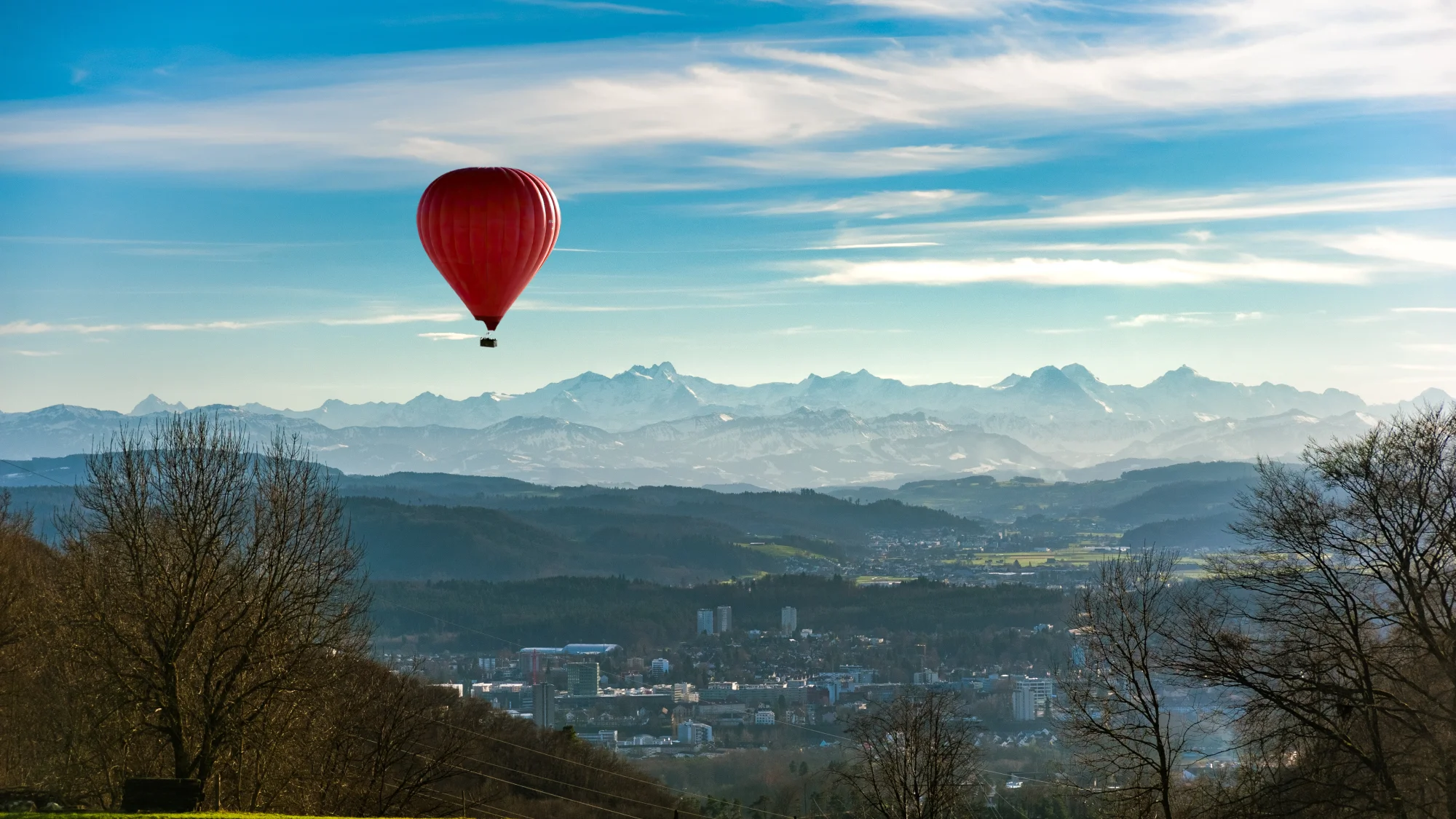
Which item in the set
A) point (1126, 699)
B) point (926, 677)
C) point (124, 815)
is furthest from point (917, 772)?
point (926, 677)

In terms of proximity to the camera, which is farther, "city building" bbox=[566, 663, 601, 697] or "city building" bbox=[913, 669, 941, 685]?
"city building" bbox=[913, 669, 941, 685]

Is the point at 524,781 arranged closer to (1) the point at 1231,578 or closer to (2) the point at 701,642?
(1) the point at 1231,578

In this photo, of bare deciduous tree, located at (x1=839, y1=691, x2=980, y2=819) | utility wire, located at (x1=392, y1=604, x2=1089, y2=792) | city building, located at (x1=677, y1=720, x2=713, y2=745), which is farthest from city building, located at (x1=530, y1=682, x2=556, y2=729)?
bare deciduous tree, located at (x1=839, y1=691, x2=980, y2=819)

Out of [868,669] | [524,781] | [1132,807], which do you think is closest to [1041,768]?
[524,781]

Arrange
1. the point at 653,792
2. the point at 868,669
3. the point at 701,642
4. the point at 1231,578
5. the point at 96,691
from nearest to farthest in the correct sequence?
the point at 1231,578 < the point at 96,691 < the point at 653,792 < the point at 868,669 < the point at 701,642

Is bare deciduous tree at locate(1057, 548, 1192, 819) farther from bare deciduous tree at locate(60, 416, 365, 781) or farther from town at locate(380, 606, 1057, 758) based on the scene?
town at locate(380, 606, 1057, 758)

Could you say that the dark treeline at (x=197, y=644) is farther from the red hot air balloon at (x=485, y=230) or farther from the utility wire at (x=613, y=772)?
the utility wire at (x=613, y=772)

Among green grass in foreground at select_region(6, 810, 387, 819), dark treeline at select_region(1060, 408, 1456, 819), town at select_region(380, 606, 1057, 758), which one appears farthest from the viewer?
town at select_region(380, 606, 1057, 758)
